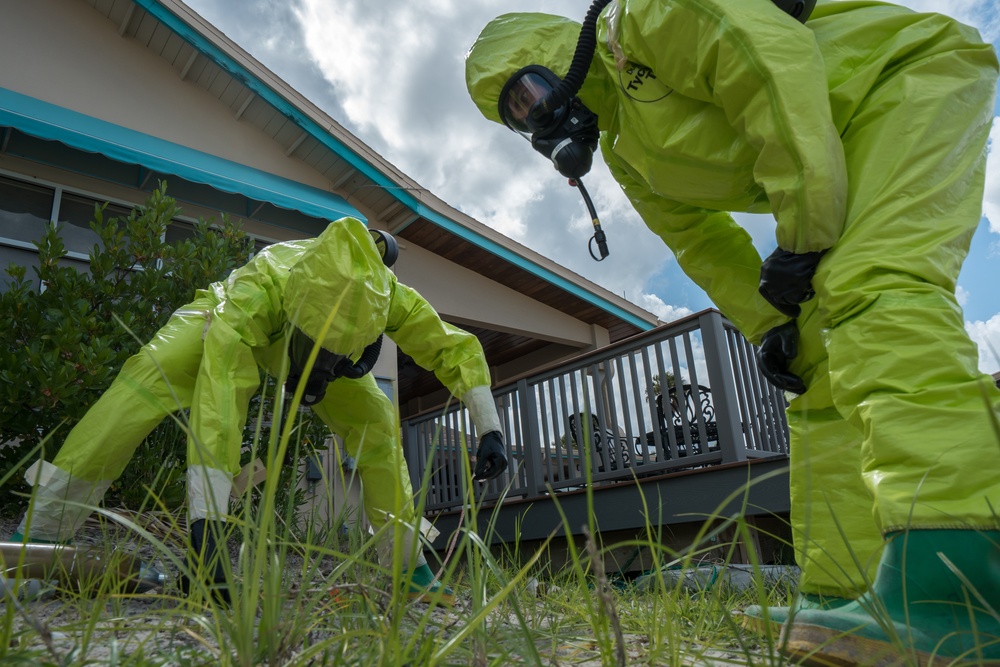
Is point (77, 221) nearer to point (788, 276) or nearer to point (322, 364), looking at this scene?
point (322, 364)

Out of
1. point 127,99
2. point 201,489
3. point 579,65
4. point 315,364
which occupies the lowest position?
point 201,489

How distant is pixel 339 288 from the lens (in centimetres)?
303

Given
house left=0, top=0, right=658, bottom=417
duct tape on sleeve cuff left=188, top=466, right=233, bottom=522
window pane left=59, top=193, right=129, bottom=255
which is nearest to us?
duct tape on sleeve cuff left=188, top=466, right=233, bottom=522

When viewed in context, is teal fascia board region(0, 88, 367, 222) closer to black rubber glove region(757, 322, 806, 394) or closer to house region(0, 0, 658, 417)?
house region(0, 0, 658, 417)

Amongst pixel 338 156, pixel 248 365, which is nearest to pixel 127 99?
pixel 338 156

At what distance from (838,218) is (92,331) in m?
A: 4.29

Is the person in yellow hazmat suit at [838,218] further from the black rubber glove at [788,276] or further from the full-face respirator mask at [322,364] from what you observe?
the full-face respirator mask at [322,364]

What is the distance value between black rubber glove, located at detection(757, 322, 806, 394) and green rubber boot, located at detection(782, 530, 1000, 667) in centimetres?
74

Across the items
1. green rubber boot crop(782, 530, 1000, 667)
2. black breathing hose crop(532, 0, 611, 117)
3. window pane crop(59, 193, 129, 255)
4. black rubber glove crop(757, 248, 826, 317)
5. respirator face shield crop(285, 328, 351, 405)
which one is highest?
window pane crop(59, 193, 129, 255)

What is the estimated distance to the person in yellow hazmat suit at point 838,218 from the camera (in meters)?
1.07

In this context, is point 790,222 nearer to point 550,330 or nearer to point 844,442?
point 844,442

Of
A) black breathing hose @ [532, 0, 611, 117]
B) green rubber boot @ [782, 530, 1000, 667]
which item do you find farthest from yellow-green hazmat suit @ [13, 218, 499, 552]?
green rubber boot @ [782, 530, 1000, 667]

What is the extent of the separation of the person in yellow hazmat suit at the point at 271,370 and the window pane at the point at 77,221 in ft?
13.3

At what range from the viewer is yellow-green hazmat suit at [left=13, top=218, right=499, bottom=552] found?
8.73 ft
